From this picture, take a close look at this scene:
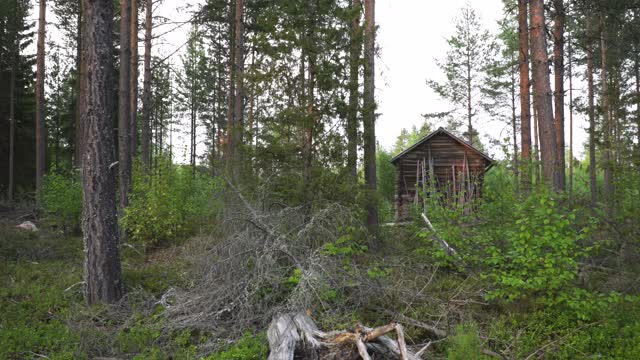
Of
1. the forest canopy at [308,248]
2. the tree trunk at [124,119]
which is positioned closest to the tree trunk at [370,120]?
the forest canopy at [308,248]

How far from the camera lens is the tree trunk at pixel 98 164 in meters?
6.40

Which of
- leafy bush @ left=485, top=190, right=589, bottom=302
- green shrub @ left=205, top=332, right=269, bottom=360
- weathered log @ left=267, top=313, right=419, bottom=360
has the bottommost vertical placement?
green shrub @ left=205, top=332, right=269, bottom=360

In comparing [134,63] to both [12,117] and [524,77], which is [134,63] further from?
[524,77]

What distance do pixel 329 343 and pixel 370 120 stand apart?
6.12 m

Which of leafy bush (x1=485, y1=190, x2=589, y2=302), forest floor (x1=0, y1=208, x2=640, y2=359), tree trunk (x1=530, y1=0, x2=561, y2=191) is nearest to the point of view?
forest floor (x1=0, y1=208, x2=640, y2=359)

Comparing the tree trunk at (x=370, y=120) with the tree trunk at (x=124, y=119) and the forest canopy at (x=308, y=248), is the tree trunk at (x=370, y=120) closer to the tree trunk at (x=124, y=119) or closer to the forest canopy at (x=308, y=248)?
the forest canopy at (x=308, y=248)

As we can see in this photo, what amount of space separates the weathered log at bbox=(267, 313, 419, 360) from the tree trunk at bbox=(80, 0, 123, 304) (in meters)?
3.35

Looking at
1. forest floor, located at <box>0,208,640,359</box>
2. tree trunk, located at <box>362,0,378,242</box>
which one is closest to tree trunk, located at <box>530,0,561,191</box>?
tree trunk, located at <box>362,0,378,242</box>

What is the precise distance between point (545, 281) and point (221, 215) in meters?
5.37

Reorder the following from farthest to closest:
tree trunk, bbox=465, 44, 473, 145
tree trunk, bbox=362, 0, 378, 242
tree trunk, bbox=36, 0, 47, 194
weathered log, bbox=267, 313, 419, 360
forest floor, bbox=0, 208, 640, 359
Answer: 1. tree trunk, bbox=465, 44, 473, 145
2. tree trunk, bbox=36, 0, 47, 194
3. tree trunk, bbox=362, 0, 378, 242
4. forest floor, bbox=0, 208, 640, 359
5. weathered log, bbox=267, 313, 419, 360

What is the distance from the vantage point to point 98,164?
6410 mm

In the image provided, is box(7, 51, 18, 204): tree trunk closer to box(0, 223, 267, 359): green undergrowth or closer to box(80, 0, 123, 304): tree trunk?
box(0, 223, 267, 359): green undergrowth

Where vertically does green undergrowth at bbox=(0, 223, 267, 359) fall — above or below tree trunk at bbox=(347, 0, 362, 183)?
below

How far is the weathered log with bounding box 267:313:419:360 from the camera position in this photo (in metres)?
4.09
